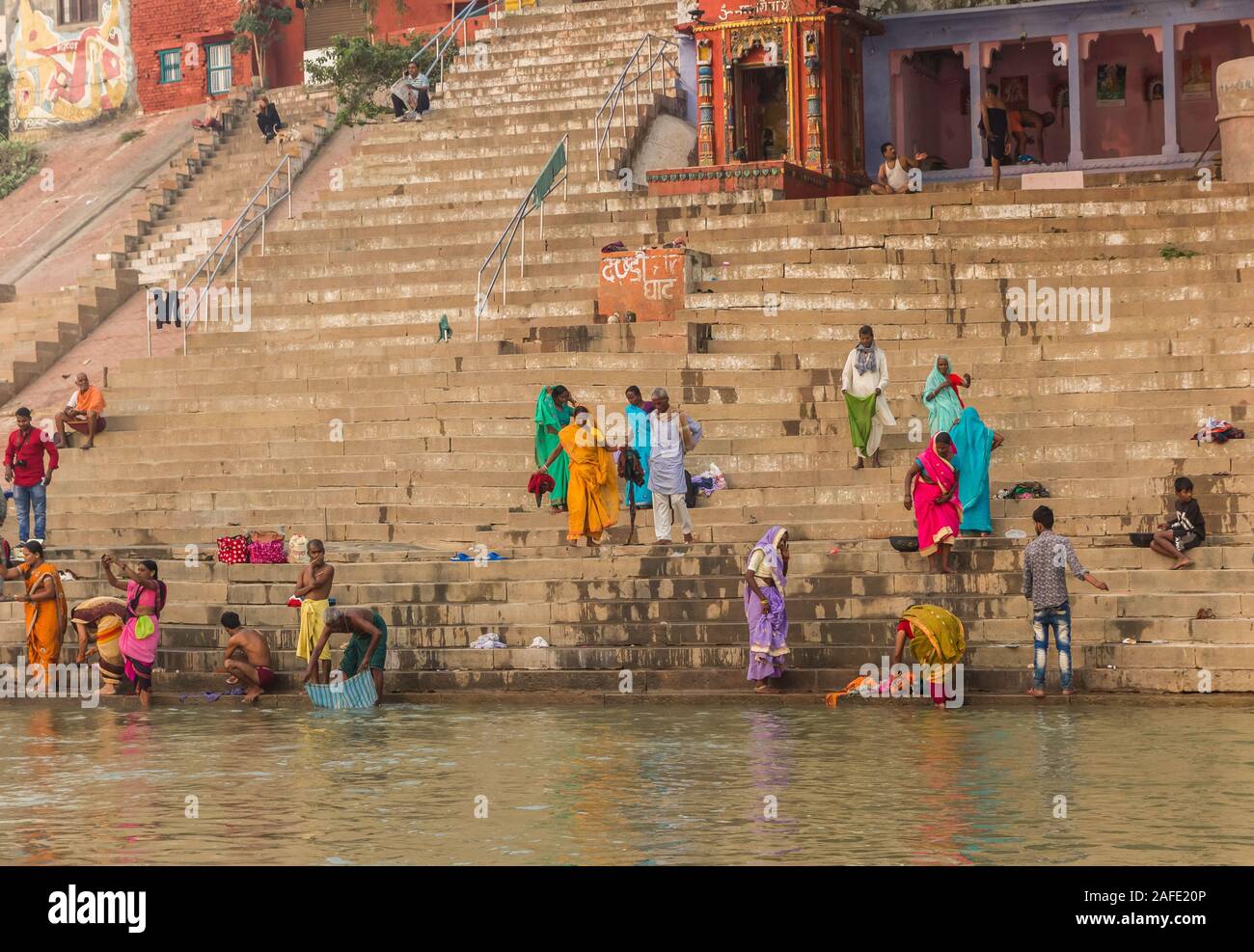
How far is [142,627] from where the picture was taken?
1589 cm

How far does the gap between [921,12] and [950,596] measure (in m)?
14.9

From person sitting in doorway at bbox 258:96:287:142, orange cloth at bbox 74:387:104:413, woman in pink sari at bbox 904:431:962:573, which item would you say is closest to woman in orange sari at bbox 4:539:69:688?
orange cloth at bbox 74:387:104:413

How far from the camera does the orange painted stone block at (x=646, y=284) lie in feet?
69.5

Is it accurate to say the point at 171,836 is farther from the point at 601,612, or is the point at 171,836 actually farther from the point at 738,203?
the point at 738,203

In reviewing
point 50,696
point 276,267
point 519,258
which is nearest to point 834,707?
point 50,696

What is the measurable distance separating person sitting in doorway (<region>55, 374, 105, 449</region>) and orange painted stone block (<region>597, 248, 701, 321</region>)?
5198 millimetres

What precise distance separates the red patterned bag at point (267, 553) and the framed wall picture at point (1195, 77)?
677 inches

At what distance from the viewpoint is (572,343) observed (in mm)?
20594

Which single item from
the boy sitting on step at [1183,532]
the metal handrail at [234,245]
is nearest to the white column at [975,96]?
the metal handrail at [234,245]

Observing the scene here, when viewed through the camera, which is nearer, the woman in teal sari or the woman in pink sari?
the woman in pink sari

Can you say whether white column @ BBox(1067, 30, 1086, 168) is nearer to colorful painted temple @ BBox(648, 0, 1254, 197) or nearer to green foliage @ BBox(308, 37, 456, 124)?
colorful painted temple @ BBox(648, 0, 1254, 197)

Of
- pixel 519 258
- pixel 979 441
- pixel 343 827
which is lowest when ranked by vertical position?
pixel 343 827

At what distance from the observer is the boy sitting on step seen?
15289 millimetres

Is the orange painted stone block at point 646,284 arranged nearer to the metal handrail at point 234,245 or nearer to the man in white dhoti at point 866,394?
the man in white dhoti at point 866,394
